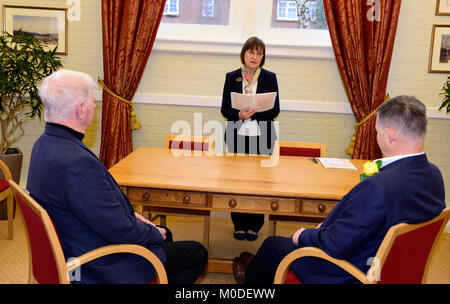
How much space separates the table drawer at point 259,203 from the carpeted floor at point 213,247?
2.47 feet

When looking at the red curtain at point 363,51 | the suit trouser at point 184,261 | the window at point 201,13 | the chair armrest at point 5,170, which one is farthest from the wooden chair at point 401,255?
the window at point 201,13

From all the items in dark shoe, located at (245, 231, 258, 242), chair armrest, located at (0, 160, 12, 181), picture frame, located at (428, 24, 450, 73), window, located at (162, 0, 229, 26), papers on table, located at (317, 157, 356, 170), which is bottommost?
dark shoe, located at (245, 231, 258, 242)

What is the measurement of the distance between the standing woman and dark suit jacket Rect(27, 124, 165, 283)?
1959mm

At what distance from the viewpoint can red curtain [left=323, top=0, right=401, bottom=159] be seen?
4.36 metres

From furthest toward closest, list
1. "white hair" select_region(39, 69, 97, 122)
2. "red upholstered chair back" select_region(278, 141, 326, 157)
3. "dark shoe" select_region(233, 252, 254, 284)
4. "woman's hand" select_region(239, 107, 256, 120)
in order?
1. "red upholstered chair back" select_region(278, 141, 326, 157)
2. "woman's hand" select_region(239, 107, 256, 120)
3. "dark shoe" select_region(233, 252, 254, 284)
4. "white hair" select_region(39, 69, 97, 122)

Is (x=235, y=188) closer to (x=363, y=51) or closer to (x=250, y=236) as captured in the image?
(x=250, y=236)

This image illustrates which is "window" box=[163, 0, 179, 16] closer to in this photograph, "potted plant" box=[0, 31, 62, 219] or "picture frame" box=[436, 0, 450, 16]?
"potted plant" box=[0, 31, 62, 219]

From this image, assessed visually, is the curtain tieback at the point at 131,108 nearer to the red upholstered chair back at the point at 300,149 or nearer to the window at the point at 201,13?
the window at the point at 201,13

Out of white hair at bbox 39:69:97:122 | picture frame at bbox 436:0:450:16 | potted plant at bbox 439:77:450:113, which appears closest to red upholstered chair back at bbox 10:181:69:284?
white hair at bbox 39:69:97:122

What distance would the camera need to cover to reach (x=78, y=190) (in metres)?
1.75

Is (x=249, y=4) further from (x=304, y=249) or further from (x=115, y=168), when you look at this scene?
(x=304, y=249)

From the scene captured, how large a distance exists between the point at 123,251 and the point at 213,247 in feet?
6.68

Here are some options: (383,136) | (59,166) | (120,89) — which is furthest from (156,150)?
(383,136)
